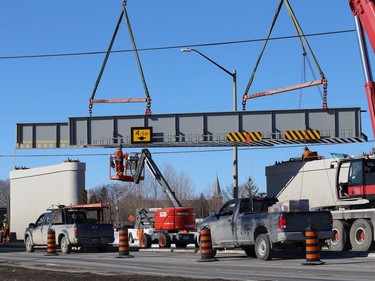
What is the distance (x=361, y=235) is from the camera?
77.8 ft

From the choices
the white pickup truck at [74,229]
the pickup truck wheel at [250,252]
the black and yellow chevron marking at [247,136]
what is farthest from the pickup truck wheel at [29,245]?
the pickup truck wheel at [250,252]

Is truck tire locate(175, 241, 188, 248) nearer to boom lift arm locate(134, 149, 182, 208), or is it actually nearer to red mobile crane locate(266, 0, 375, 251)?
boom lift arm locate(134, 149, 182, 208)

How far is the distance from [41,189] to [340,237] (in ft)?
96.0

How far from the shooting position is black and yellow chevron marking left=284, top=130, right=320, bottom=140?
34.2 m

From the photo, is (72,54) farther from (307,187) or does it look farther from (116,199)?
(116,199)

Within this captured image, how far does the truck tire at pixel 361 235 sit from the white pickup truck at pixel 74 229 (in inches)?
411

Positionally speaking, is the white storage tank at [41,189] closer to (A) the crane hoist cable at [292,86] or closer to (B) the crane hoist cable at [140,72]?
(B) the crane hoist cable at [140,72]

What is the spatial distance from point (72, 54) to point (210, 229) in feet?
65.8

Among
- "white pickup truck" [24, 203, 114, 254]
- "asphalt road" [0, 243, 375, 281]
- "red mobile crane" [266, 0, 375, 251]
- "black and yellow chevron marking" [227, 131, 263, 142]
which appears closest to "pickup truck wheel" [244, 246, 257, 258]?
"asphalt road" [0, 243, 375, 281]

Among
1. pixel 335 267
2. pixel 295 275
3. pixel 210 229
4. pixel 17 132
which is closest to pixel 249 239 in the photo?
pixel 210 229

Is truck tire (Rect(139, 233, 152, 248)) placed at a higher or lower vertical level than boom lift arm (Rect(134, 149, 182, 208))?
lower

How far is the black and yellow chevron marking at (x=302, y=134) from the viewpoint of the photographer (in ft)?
112

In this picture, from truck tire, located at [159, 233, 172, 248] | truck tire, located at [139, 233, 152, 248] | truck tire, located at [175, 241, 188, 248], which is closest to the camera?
truck tire, located at [175, 241, 188, 248]

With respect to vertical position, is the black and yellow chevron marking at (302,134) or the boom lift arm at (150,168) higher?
the black and yellow chevron marking at (302,134)
